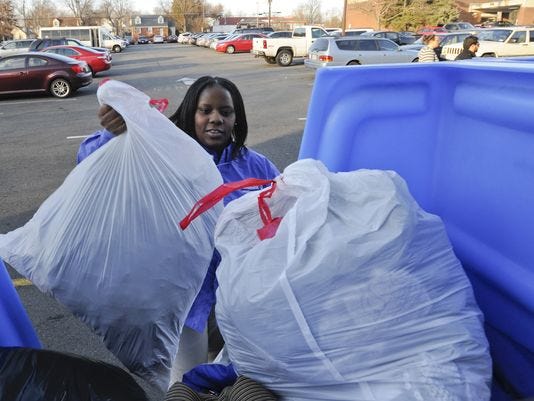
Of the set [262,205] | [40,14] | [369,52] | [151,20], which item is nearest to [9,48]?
[369,52]

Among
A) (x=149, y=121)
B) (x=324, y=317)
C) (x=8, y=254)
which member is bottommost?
(x=8, y=254)

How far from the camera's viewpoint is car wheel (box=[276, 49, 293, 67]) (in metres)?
21.3

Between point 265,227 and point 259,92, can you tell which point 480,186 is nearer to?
point 265,227

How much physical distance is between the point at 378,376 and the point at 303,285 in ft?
0.73

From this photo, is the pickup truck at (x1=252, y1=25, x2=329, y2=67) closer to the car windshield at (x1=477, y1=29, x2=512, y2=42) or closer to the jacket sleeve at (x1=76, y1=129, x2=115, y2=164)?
the car windshield at (x1=477, y1=29, x2=512, y2=42)

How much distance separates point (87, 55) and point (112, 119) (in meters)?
18.4

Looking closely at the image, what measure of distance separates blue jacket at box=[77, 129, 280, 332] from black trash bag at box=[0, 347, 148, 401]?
354 mm

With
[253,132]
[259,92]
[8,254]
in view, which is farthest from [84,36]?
[8,254]

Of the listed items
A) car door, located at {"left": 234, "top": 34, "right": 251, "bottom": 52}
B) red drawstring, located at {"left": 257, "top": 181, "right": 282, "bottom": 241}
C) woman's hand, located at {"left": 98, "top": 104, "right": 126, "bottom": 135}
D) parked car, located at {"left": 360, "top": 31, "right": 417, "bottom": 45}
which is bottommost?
car door, located at {"left": 234, "top": 34, "right": 251, "bottom": 52}

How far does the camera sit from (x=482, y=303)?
1.30m

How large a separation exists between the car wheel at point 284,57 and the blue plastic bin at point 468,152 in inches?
812

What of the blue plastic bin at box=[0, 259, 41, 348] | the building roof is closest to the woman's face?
the blue plastic bin at box=[0, 259, 41, 348]

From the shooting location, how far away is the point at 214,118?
5.82 feet

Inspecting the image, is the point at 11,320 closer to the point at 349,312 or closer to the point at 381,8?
the point at 349,312
